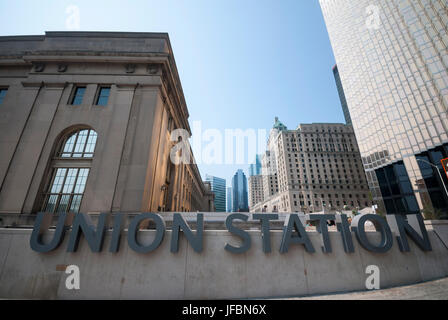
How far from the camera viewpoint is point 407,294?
22.4ft

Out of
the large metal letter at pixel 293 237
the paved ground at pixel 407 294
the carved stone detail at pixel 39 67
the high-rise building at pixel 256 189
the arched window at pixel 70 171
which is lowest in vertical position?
the paved ground at pixel 407 294

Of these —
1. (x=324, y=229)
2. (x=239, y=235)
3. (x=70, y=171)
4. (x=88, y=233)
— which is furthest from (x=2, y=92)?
(x=324, y=229)

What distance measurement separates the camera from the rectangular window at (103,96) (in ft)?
63.8

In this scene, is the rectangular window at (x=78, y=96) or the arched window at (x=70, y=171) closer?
the arched window at (x=70, y=171)

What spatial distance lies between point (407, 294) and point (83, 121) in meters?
26.4

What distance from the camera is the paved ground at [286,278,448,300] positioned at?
6.46 metres

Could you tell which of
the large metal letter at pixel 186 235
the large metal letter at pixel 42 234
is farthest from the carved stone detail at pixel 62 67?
the large metal letter at pixel 186 235

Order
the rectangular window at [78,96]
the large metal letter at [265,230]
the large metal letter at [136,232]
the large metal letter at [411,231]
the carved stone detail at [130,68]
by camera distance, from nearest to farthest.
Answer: the large metal letter at [136,232] → the large metal letter at [265,230] → the large metal letter at [411,231] → the rectangular window at [78,96] → the carved stone detail at [130,68]

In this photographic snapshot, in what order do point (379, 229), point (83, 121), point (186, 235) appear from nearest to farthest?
point (186, 235) → point (379, 229) → point (83, 121)

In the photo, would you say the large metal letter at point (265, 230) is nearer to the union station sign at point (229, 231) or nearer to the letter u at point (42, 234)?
the union station sign at point (229, 231)

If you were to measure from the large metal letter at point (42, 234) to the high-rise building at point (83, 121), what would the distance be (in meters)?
6.70

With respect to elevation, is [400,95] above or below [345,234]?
above
